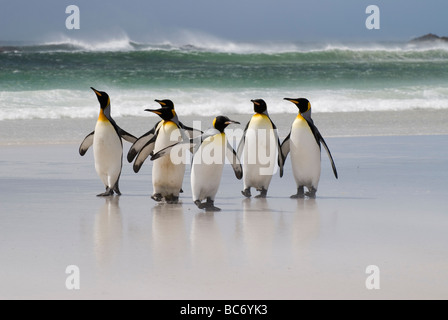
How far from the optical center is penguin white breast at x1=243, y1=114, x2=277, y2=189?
5.80m

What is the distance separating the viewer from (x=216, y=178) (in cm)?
524

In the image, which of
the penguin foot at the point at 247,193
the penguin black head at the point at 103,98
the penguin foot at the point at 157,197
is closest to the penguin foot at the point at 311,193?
the penguin foot at the point at 247,193

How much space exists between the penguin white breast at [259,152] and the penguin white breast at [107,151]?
3.01ft

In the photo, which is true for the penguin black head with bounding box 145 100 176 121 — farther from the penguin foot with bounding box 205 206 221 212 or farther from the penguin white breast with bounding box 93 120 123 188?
the penguin foot with bounding box 205 206 221 212

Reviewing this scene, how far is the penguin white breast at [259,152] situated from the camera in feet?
19.0

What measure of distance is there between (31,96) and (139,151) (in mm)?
10996

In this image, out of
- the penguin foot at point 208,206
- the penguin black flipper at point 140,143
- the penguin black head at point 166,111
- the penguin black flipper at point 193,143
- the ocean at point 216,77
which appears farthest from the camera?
the ocean at point 216,77

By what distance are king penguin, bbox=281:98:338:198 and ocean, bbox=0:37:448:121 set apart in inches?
302

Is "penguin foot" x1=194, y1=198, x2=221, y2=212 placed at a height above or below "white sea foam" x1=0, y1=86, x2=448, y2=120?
below

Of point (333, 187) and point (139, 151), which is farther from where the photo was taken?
point (333, 187)

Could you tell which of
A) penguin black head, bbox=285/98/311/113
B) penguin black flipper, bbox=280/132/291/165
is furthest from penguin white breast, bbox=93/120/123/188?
penguin black head, bbox=285/98/311/113

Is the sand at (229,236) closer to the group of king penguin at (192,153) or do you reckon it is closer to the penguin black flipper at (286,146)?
the group of king penguin at (192,153)

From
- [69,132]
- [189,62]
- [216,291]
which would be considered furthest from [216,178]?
[189,62]

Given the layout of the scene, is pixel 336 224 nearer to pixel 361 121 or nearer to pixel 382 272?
pixel 382 272
